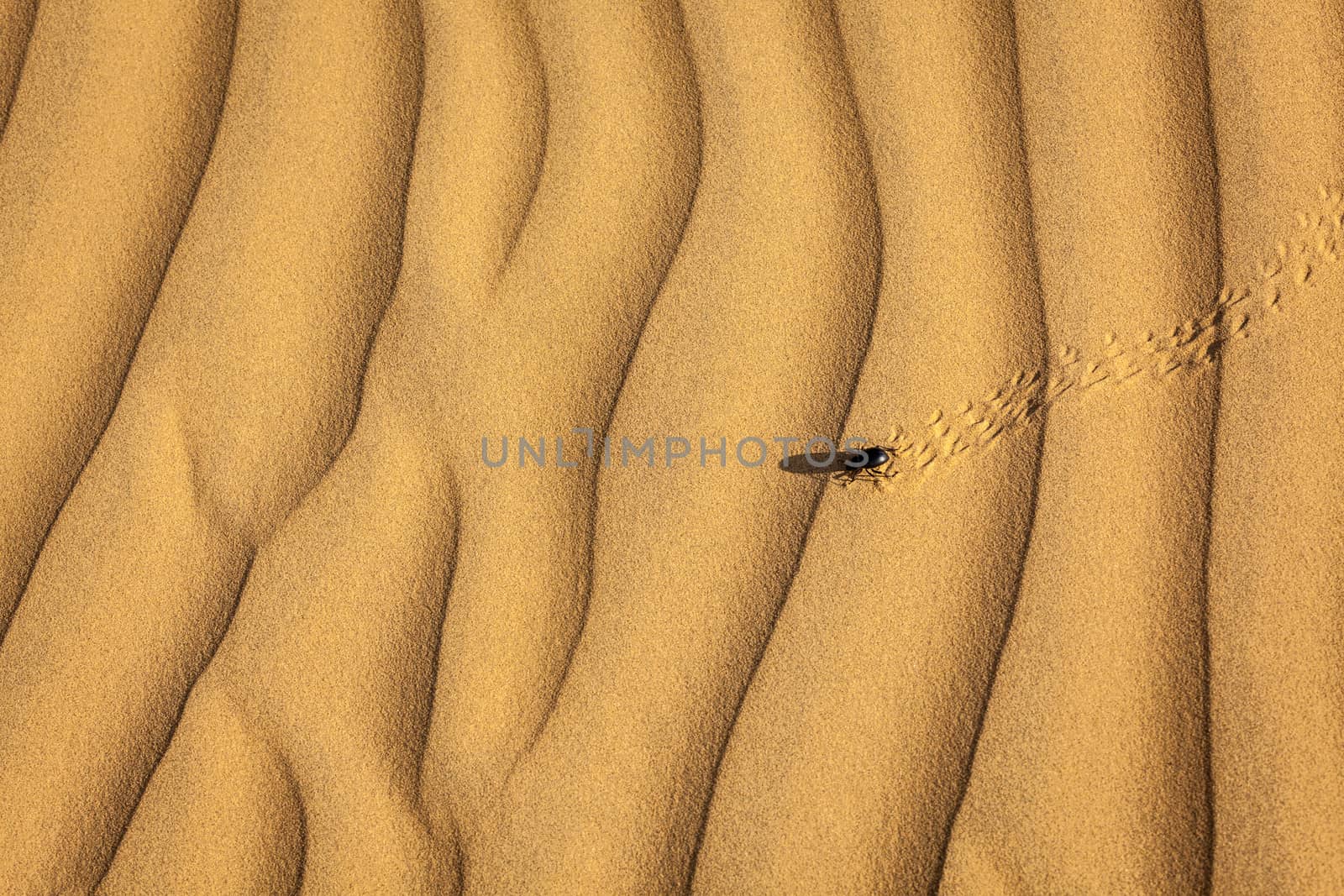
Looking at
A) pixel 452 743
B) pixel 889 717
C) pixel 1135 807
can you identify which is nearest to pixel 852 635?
pixel 889 717

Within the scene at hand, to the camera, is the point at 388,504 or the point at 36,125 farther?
the point at 36,125

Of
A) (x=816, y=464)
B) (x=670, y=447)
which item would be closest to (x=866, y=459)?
(x=816, y=464)

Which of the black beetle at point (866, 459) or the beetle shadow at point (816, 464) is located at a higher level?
the black beetle at point (866, 459)

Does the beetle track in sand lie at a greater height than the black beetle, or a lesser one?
greater

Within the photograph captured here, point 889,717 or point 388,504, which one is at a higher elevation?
point 388,504

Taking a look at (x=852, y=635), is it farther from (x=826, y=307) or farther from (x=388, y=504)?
(x=388, y=504)

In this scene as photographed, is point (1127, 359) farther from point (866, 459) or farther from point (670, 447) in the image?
point (670, 447)
